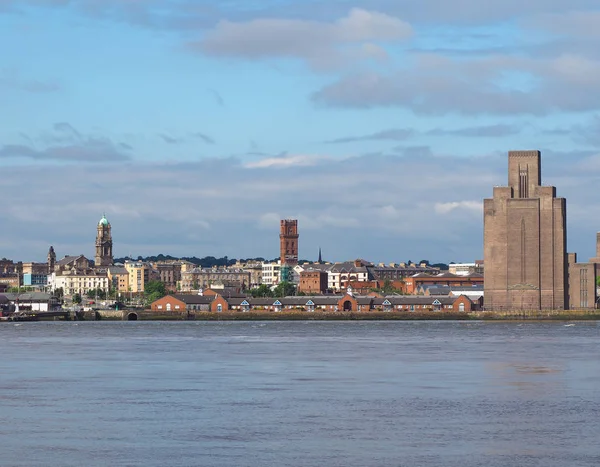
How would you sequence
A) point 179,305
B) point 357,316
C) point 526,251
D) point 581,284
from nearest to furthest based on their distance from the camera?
point 526,251 < point 357,316 < point 581,284 < point 179,305

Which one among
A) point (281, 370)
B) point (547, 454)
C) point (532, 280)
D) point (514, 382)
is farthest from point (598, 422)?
point (532, 280)

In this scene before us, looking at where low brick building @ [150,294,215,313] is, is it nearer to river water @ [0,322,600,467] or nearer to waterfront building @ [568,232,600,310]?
waterfront building @ [568,232,600,310]

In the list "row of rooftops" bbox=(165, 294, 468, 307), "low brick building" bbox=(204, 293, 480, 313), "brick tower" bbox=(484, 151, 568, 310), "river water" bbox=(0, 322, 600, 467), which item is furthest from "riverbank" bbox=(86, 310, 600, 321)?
"river water" bbox=(0, 322, 600, 467)

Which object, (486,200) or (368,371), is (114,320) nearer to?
(486,200)

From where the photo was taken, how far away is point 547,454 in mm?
31734

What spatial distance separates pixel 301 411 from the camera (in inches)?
1582

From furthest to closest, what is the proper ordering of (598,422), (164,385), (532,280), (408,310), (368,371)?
(408,310) < (532,280) < (368,371) < (164,385) < (598,422)

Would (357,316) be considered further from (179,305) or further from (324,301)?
(179,305)

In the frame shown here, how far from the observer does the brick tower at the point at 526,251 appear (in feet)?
588

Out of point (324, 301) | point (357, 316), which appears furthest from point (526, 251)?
point (324, 301)

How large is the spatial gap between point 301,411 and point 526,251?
470 feet

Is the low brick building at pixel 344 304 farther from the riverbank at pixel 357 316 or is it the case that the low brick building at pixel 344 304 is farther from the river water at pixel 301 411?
the river water at pixel 301 411

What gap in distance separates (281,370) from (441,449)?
25.7 m

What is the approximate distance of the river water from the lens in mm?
31844
